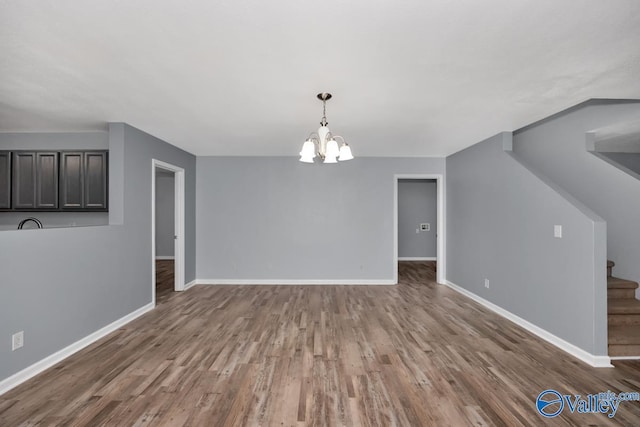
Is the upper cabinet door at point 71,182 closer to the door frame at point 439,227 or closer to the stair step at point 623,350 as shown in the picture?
the door frame at point 439,227

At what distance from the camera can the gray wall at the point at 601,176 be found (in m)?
3.36

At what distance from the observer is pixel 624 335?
8.83ft

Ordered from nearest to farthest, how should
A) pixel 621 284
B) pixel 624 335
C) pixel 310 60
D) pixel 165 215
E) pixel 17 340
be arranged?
pixel 310 60, pixel 17 340, pixel 624 335, pixel 621 284, pixel 165 215

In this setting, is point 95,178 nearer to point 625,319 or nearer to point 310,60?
point 310,60

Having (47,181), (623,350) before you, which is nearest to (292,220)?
(47,181)

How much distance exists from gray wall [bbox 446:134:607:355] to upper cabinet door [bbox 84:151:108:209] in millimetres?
5385

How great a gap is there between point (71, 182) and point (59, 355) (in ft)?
7.54

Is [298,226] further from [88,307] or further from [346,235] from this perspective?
[88,307]

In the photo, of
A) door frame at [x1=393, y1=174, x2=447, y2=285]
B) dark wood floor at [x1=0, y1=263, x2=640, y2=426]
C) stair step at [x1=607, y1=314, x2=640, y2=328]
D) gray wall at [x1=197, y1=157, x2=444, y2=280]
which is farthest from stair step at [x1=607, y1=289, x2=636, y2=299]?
gray wall at [x1=197, y1=157, x2=444, y2=280]

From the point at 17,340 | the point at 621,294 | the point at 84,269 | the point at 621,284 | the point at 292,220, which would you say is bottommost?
the point at 17,340

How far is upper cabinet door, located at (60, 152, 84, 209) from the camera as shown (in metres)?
3.76

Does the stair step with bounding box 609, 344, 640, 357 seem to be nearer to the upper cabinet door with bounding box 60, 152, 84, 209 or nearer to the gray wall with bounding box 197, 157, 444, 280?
the gray wall with bounding box 197, 157, 444, 280

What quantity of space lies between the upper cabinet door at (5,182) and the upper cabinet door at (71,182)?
730 mm

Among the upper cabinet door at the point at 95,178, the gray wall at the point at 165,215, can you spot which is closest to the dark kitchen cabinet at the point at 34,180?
the upper cabinet door at the point at 95,178
